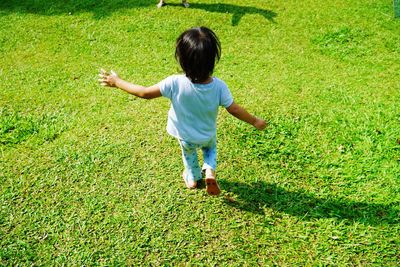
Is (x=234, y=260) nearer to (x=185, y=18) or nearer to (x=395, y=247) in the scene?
(x=395, y=247)

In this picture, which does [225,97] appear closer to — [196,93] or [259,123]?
[196,93]

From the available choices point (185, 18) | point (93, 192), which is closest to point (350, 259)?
point (93, 192)

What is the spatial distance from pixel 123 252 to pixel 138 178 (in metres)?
0.78

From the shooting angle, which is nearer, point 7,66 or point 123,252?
point 123,252

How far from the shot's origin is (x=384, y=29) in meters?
5.62

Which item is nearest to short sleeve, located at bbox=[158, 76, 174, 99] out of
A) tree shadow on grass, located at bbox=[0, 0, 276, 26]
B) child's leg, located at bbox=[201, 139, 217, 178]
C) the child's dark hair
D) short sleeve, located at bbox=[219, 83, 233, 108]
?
the child's dark hair

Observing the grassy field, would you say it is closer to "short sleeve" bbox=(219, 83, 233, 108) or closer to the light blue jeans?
→ the light blue jeans

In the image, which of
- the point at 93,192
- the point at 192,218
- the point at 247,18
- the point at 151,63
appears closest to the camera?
the point at 192,218

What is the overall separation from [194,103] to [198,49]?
44 cm

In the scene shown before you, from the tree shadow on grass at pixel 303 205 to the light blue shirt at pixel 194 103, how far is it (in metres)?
0.77

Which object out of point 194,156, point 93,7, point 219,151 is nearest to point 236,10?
point 93,7

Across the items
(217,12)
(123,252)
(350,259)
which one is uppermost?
(217,12)

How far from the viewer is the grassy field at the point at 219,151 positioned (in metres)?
2.86

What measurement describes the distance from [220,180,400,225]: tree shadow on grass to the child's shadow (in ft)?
11.6
